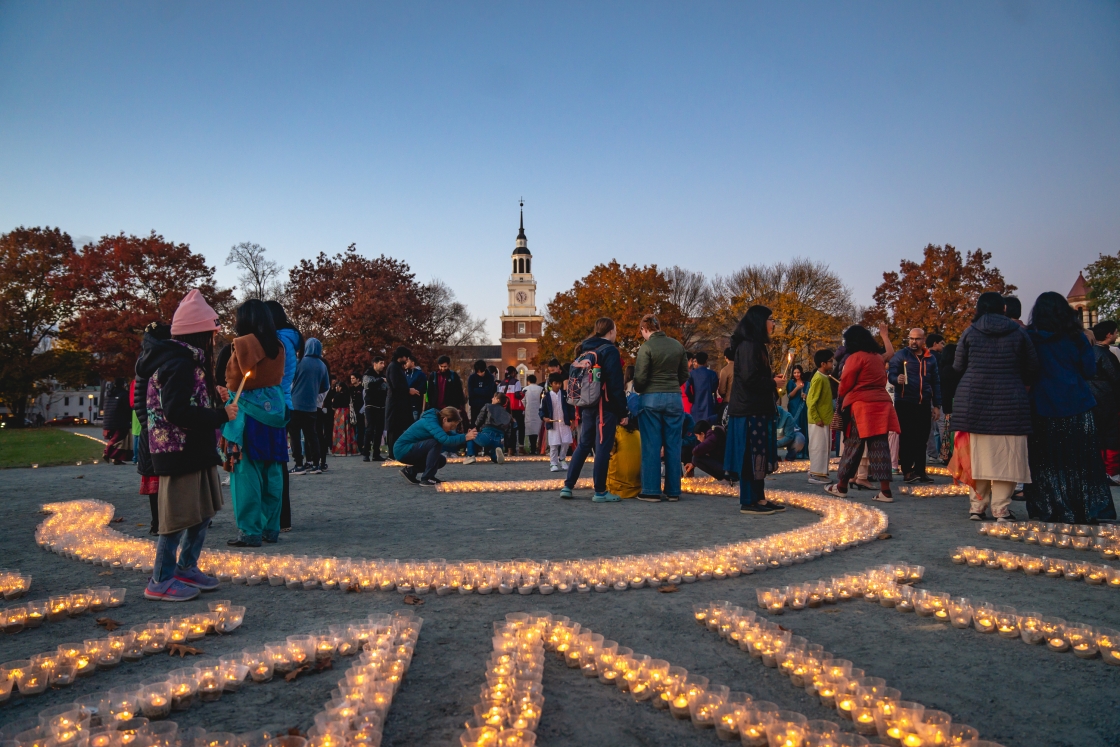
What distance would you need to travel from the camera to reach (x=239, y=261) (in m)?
44.8

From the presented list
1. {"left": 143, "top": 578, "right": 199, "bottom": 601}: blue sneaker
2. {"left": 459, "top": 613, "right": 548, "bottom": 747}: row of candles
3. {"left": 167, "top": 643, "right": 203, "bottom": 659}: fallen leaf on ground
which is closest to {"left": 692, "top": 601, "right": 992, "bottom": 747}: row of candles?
{"left": 459, "top": 613, "right": 548, "bottom": 747}: row of candles

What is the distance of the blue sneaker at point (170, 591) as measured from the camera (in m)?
4.68

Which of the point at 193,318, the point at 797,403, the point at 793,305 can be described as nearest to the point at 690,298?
the point at 793,305

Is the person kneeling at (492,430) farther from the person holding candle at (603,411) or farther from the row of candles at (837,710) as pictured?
the row of candles at (837,710)

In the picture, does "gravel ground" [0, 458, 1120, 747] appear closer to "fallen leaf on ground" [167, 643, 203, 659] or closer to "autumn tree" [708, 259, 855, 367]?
"fallen leaf on ground" [167, 643, 203, 659]

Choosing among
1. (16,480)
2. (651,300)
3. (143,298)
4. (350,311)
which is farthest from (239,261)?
(16,480)

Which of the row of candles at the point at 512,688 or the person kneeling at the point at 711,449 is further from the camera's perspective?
the person kneeling at the point at 711,449

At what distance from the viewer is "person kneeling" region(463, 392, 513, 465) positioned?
15.8 metres

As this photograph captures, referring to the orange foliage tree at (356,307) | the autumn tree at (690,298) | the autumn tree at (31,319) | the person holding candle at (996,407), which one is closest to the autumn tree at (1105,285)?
the autumn tree at (690,298)

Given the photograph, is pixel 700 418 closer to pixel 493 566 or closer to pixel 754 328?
pixel 754 328

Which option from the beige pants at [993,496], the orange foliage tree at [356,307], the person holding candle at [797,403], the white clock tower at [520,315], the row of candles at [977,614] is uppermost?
the white clock tower at [520,315]

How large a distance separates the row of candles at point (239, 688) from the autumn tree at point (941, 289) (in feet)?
145

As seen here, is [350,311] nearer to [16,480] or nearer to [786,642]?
[16,480]

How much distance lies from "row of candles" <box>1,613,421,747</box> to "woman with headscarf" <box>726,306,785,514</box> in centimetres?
518
